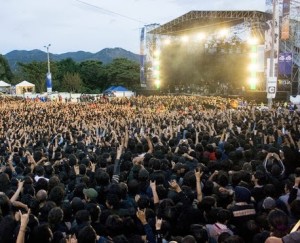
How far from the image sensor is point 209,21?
43406mm

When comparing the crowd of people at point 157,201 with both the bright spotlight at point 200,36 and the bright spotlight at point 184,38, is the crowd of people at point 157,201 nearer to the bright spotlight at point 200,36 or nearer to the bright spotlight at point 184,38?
the bright spotlight at point 200,36

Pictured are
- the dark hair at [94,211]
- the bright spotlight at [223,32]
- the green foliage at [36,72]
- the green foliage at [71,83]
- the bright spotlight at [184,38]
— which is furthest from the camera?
the green foliage at [36,72]

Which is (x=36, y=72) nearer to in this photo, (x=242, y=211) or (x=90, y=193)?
(x=90, y=193)

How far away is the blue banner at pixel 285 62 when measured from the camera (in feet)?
98.5

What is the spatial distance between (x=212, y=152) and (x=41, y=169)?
10.8 feet

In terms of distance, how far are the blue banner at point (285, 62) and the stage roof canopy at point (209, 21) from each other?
7229 mm

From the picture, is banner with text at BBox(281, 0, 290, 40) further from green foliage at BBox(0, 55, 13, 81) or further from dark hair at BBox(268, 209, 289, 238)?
green foliage at BBox(0, 55, 13, 81)

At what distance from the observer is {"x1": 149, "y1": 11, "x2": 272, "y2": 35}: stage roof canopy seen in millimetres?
37625

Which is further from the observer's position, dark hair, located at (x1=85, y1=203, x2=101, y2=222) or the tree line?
the tree line

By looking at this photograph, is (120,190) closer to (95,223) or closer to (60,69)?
(95,223)

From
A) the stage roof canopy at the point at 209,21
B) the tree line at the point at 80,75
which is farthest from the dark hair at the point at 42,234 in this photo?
the tree line at the point at 80,75

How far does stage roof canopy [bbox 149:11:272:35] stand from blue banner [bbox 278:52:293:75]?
7.23 meters

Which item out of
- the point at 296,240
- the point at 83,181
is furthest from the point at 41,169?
the point at 296,240

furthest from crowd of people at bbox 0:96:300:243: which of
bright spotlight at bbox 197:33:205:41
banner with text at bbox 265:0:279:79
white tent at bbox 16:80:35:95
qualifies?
white tent at bbox 16:80:35:95
